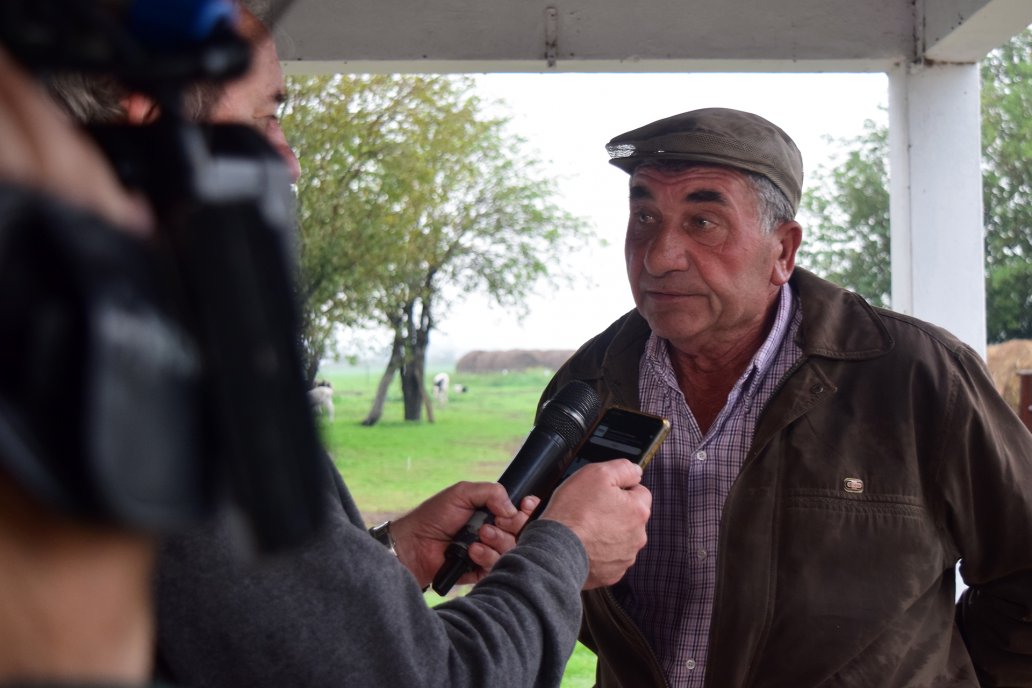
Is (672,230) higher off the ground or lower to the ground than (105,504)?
higher

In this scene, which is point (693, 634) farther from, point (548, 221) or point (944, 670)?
point (548, 221)

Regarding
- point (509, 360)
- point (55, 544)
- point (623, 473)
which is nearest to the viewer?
point (55, 544)

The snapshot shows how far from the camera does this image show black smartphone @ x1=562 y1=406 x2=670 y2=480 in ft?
7.02

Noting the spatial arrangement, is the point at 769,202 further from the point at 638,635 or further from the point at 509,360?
the point at 509,360

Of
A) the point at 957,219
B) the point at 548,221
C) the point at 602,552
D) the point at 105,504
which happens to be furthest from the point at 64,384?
the point at 548,221

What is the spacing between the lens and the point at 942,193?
4375mm

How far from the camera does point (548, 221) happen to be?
38.0 feet

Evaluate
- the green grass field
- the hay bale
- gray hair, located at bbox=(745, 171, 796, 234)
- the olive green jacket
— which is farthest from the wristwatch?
the green grass field

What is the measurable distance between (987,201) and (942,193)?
5.56 metres

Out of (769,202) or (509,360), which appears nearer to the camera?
(769,202)

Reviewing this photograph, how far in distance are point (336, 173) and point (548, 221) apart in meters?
2.50

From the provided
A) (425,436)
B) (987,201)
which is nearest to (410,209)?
(425,436)

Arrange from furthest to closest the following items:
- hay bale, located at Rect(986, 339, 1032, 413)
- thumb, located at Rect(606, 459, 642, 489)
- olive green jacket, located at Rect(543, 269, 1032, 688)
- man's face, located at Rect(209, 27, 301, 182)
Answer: hay bale, located at Rect(986, 339, 1032, 413) < olive green jacket, located at Rect(543, 269, 1032, 688) < thumb, located at Rect(606, 459, 642, 489) < man's face, located at Rect(209, 27, 301, 182)

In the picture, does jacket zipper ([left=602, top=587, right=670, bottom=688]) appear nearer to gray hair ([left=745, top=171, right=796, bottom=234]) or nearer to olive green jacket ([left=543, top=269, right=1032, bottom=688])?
olive green jacket ([left=543, top=269, right=1032, bottom=688])
